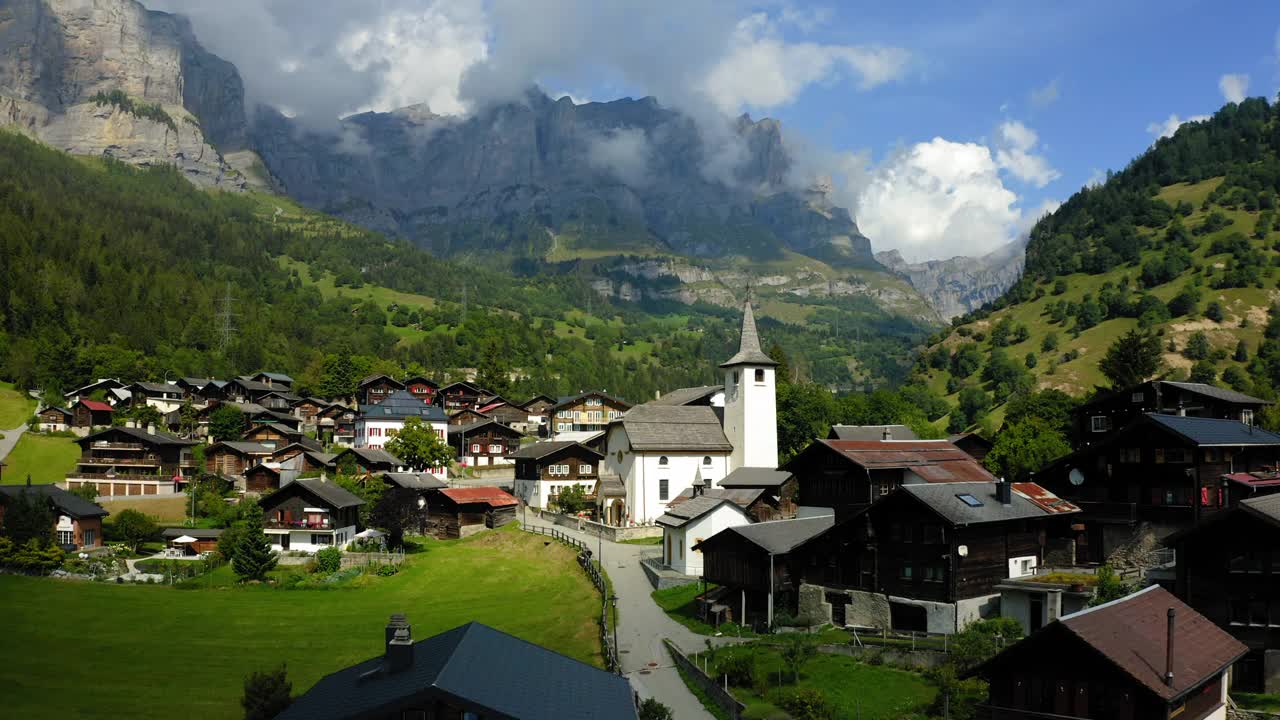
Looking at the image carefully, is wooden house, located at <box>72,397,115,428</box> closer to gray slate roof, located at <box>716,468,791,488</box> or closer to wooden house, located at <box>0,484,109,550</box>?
wooden house, located at <box>0,484,109,550</box>

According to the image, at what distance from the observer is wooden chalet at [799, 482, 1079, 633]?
129 ft

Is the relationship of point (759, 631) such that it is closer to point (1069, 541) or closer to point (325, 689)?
point (1069, 541)

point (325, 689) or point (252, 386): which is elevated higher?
point (252, 386)

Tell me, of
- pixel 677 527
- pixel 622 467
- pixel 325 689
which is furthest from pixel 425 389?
pixel 325 689

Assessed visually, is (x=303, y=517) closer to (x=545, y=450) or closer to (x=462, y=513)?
(x=462, y=513)

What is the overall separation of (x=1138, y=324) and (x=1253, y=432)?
108470 millimetres

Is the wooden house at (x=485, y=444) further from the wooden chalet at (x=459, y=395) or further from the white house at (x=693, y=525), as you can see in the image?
the white house at (x=693, y=525)

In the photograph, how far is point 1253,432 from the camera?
47.7 metres

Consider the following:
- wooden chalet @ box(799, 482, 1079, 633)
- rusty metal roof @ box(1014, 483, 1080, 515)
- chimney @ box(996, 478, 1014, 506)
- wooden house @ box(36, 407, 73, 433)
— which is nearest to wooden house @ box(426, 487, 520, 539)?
wooden chalet @ box(799, 482, 1079, 633)

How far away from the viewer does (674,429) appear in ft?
262

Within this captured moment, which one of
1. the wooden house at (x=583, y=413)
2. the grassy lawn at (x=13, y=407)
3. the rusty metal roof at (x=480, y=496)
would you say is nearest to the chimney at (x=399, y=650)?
the rusty metal roof at (x=480, y=496)

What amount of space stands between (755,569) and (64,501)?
5273 cm

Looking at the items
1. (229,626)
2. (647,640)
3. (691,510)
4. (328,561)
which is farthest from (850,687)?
(328,561)

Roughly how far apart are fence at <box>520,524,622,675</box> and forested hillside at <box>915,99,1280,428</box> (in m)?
75.1
